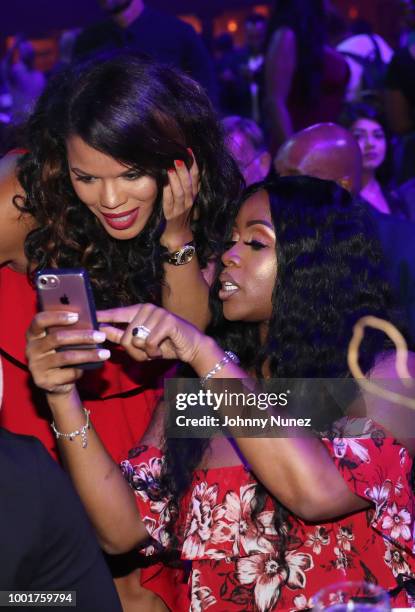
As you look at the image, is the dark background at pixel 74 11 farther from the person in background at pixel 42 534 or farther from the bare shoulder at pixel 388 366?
the person in background at pixel 42 534

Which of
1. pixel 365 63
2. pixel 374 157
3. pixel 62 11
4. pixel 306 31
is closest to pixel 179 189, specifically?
pixel 374 157

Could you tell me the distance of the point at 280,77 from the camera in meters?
4.47

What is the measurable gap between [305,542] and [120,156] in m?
0.82

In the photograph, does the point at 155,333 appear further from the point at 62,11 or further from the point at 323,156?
the point at 62,11

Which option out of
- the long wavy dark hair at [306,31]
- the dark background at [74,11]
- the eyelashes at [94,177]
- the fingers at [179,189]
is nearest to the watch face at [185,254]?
the fingers at [179,189]

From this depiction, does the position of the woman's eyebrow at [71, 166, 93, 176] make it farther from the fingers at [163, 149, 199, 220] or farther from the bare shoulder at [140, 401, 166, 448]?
the bare shoulder at [140, 401, 166, 448]

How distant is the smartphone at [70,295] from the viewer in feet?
4.59

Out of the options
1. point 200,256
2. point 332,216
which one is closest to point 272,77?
point 200,256

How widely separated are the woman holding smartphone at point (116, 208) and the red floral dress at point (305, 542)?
0.47m

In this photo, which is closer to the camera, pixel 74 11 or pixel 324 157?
pixel 324 157

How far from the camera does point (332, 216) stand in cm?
182

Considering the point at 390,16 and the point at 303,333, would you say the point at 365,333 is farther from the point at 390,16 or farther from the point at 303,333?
the point at 390,16

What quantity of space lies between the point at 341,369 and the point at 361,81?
387 cm

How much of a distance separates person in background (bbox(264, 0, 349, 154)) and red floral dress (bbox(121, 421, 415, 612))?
2.99 m
